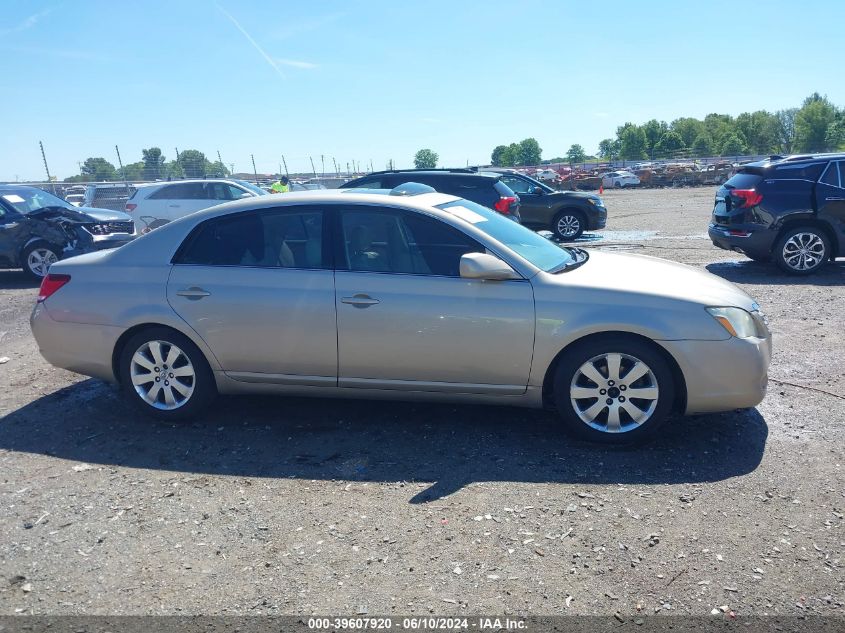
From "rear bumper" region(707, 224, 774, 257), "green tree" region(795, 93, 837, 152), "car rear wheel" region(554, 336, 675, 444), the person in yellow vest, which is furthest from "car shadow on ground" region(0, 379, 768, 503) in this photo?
"green tree" region(795, 93, 837, 152)

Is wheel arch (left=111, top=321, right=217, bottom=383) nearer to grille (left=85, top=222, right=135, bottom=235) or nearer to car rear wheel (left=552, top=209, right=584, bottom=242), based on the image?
grille (left=85, top=222, right=135, bottom=235)

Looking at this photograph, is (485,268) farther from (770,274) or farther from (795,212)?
(770,274)

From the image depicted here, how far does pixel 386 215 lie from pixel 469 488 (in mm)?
1995

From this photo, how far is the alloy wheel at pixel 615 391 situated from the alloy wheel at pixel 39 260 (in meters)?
10.0

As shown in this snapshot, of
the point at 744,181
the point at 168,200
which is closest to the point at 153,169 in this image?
the point at 168,200

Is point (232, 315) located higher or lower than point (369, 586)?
higher

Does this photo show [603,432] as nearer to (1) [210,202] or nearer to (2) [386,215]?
(2) [386,215]

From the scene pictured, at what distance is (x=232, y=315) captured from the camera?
4.79m

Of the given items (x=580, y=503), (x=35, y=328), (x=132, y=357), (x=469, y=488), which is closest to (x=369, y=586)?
(x=469, y=488)

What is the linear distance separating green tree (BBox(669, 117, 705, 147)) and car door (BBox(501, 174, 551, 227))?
123877 mm

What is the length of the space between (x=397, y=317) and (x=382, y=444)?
854 mm

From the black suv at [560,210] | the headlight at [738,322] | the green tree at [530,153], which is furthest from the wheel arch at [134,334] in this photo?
the green tree at [530,153]

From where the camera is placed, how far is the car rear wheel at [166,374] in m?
4.95

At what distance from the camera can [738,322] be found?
4379 mm
